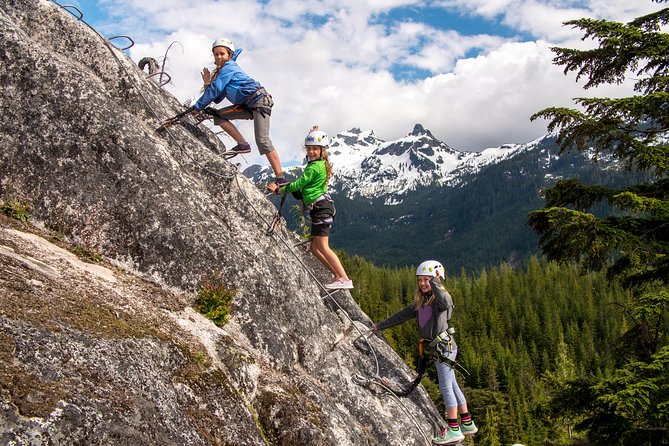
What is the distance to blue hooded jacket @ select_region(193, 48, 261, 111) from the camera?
402 inches

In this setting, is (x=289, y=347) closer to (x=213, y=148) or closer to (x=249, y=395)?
(x=249, y=395)

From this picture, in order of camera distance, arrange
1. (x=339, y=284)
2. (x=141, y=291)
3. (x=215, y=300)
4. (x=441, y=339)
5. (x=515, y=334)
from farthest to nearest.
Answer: (x=515, y=334) → (x=339, y=284) → (x=441, y=339) → (x=215, y=300) → (x=141, y=291)

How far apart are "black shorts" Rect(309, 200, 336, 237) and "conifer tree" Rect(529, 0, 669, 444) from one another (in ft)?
16.5

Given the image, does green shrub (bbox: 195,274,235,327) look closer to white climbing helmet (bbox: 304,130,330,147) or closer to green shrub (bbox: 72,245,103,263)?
green shrub (bbox: 72,245,103,263)

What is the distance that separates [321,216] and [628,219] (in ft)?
23.6

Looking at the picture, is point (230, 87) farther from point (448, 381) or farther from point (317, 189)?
point (448, 381)

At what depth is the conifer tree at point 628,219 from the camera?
9414 millimetres

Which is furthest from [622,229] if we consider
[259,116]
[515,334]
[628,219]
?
[515,334]

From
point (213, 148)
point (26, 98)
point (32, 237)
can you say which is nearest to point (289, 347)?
point (32, 237)

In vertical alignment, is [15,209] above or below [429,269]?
below

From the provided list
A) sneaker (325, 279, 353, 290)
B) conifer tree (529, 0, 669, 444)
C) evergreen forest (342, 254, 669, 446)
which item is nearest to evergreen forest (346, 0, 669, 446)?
conifer tree (529, 0, 669, 444)

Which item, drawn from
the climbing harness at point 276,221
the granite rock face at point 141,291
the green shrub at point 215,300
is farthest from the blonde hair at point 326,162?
the green shrub at point 215,300

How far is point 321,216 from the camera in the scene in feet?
33.7

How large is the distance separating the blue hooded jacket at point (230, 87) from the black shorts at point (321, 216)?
3.00 meters
